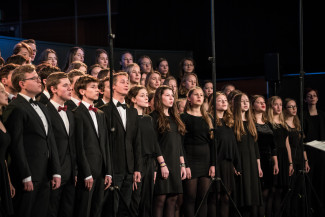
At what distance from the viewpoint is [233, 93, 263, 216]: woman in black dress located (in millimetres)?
4961

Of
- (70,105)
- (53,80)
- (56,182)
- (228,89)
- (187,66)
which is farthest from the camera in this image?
(187,66)

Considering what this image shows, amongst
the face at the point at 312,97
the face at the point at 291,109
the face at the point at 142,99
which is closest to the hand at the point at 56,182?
the face at the point at 142,99

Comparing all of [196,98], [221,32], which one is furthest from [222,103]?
[221,32]

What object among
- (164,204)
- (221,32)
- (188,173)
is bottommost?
(164,204)

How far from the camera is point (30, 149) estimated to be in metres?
3.23

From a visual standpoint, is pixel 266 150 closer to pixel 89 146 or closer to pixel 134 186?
pixel 134 186

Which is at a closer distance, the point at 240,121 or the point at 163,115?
the point at 163,115

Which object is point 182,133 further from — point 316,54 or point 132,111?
point 316,54

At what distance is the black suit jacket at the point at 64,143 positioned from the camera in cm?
351

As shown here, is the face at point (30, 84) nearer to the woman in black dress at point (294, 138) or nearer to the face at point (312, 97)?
the woman in black dress at point (294, 138)

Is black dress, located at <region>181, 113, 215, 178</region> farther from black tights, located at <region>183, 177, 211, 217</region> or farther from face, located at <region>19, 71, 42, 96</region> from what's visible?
face, located at <region>19, 71, 42, 96</region>

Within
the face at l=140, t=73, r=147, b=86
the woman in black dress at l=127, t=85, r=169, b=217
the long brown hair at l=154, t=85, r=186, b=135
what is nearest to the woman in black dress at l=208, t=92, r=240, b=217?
the long brown hair at l=154, t=85, r=186, b=135

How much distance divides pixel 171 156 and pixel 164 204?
1.41 feet

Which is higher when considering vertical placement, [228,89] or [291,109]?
[228,89]
